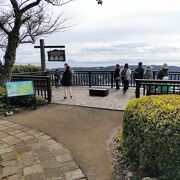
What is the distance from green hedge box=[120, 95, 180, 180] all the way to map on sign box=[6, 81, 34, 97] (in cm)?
537

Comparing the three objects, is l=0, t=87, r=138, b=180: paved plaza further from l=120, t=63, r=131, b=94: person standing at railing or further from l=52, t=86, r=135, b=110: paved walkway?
l=120, t=63, r=131, b=94: person standing at railing

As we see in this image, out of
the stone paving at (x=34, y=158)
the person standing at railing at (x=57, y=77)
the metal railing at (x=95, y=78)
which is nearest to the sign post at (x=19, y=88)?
the stone paving at (x=34, y=158)

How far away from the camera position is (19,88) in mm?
9031

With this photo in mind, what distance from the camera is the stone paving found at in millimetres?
4270

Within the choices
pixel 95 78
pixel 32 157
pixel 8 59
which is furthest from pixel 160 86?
Result: pixel 95 78

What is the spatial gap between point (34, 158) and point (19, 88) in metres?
4.56

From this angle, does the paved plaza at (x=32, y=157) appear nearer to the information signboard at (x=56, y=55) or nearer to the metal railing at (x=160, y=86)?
the metal railing at (x=160, y=86)

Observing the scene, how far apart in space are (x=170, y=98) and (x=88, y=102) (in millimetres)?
5816

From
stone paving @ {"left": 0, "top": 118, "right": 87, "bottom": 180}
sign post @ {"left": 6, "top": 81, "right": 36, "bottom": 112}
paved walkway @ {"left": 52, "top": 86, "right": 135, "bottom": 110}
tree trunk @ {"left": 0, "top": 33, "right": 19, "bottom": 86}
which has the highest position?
tree trunk @ {"left": 0, "top": 33, "right": 19, "bottom": 86}

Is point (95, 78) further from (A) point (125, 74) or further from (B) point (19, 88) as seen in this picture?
(B) point (19, 88)

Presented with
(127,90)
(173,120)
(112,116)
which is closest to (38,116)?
(112,116)

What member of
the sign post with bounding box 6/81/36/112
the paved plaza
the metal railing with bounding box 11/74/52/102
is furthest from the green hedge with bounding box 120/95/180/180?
the metal railing with bounding box 11/74/52/102

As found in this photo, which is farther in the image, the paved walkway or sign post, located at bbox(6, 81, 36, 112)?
the paved walkway

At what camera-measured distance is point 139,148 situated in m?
3.99
